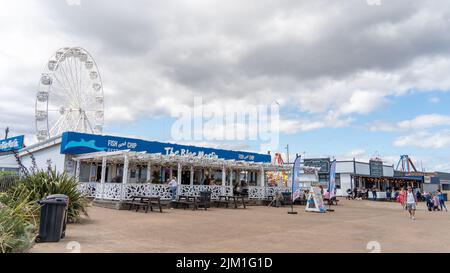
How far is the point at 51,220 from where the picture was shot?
738cm

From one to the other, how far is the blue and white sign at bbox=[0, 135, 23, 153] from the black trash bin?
73.4 ft

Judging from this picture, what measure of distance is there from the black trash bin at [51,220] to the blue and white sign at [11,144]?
2236cm

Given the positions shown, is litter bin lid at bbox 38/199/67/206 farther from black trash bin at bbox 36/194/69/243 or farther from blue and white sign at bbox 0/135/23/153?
blue and white sign at bbox 0/135/23/153

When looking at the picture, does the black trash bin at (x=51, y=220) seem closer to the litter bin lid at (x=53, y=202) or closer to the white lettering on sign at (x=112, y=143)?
the litter bin lid at (x=53, y=202)

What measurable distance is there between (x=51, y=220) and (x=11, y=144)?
25289 millimetres

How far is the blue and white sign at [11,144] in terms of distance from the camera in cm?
2733

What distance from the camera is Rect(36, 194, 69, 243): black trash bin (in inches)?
289

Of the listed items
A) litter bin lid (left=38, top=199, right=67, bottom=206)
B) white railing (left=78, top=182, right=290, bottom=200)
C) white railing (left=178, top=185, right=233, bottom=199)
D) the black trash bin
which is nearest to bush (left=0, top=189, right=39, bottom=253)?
the black trash bin

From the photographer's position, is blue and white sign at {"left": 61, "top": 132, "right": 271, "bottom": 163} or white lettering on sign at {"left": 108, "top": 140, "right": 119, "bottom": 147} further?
white lettering on sign at {"left": 108, "top": 140, "right": 119, "bottom": 147}

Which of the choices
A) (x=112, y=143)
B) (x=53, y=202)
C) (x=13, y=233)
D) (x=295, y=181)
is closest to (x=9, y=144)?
(x=112, y=143)

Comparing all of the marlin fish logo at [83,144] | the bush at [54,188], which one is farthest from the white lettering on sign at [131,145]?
the bush at [54,188]

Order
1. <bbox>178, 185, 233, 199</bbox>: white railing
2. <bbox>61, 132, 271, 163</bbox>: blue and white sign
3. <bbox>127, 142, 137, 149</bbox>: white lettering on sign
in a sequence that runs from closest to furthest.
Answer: <bbox>178, 185, 233, 199</bbox>: white railing
<bbox>61, 132, 271, 163</bbox>: blue and white sign
<bbox>127, 142, 137, 149</bbox>: white lettering on sign

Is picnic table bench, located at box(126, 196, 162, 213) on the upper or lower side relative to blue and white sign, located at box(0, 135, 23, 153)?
lower

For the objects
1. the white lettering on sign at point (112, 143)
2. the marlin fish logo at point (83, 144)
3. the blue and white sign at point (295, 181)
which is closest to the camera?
the blue and white sign at point (295, 181)
